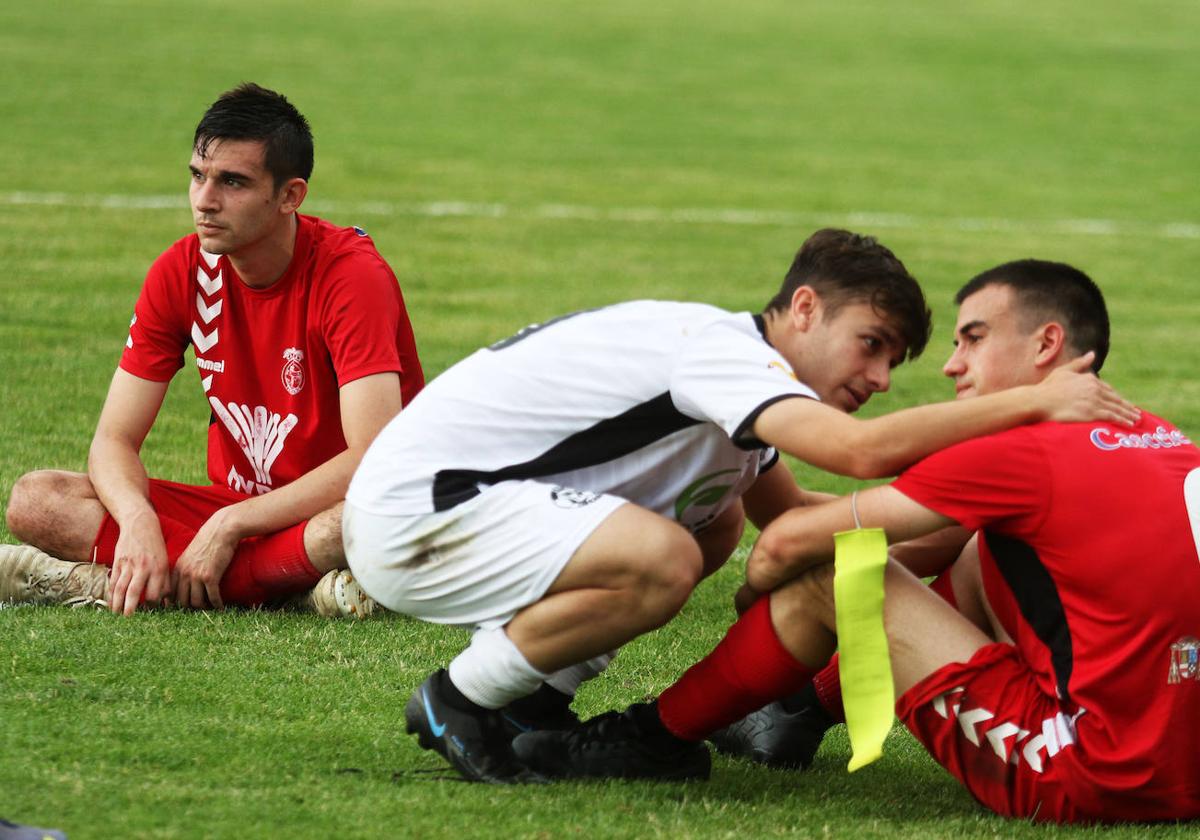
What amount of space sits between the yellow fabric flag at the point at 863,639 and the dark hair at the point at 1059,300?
731 millimetres

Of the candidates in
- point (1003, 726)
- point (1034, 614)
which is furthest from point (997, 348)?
point (1003, 726)

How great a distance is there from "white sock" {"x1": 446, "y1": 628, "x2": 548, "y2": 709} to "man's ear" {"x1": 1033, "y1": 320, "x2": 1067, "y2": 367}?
1.35 metres

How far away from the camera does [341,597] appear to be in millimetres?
5391

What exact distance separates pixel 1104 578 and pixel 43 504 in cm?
335

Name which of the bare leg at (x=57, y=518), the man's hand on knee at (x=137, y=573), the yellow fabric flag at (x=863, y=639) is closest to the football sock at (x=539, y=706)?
the yellow fabric flag at (x=863, y=639)

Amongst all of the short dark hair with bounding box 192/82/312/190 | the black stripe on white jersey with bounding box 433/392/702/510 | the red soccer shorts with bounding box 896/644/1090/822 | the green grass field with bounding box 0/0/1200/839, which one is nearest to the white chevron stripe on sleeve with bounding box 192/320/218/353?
the short dark hair with bounding box 192/82/312/190

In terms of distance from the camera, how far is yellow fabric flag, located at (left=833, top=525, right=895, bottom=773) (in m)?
3.70

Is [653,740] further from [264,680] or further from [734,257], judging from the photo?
[734,257]

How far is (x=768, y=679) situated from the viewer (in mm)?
3947

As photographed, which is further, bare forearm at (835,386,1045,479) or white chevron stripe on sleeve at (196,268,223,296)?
white chevron stripe on sleeve at (196,268,223,296)

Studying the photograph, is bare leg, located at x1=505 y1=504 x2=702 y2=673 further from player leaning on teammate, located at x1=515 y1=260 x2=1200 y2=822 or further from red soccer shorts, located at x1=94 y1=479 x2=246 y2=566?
red soccer shorts, located at x1=94 y1=479 x2=246 y2=566

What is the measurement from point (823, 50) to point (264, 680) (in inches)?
975

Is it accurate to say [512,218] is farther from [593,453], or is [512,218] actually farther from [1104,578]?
[1104,578]

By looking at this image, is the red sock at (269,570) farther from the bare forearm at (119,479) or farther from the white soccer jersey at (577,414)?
the white soccer jersey at (577,414)
